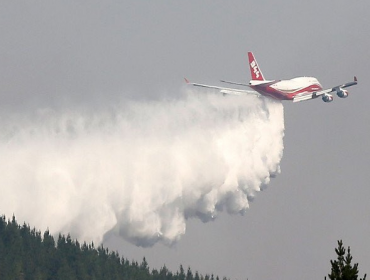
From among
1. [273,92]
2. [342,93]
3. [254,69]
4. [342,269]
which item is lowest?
[342,269]

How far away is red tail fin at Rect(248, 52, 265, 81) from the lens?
504 feet

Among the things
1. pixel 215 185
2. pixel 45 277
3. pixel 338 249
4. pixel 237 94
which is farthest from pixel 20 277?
pixel 338 249

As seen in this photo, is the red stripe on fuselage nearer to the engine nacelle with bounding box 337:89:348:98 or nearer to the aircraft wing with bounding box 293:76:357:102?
the aircraft wing with bounding box 293:76:357:102

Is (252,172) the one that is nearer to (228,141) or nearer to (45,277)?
(228,141)

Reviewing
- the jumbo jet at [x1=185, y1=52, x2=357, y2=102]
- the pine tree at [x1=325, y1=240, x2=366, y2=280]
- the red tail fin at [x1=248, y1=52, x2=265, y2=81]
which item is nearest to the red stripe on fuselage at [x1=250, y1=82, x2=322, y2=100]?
the jumbo jet at [x1=185, y1=52, x2=357, y2=102]

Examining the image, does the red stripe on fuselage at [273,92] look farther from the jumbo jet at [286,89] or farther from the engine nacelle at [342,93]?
the engine nacelle at [342,93]

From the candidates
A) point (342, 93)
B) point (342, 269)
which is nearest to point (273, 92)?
point (342, 93)

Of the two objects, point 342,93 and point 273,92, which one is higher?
point 342,93

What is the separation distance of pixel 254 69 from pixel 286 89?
8856mm

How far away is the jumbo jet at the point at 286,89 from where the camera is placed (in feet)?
486

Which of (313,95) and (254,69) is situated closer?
(313,95)

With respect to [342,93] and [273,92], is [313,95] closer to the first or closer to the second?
[342,93]

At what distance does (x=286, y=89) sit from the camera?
489 feet

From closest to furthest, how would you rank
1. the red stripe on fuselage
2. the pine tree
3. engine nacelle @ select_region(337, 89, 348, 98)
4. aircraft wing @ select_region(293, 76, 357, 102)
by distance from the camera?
the pine tree → the red stripe on fuselage → aircraft wing @ select_region(293, 76, 357, 102) → engine nacelle @ select_region(337, 89, 348, 98)
